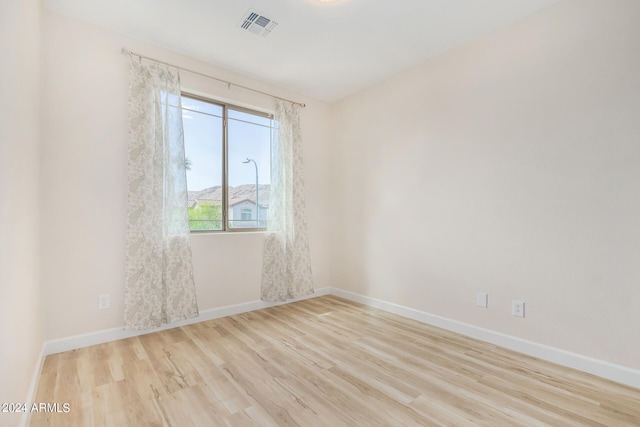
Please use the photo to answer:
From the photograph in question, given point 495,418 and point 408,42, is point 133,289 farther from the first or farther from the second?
point 408,42

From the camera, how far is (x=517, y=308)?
7.66 ft

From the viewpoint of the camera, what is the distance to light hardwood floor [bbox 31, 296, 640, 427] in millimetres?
1559

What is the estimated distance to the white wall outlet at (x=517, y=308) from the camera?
2.31 meters

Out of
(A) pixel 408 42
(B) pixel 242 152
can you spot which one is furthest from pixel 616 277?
(B) pixel 242 152

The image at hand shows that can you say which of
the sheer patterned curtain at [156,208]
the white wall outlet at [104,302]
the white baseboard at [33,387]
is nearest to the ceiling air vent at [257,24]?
the sheer patterned curtain at [156,208]

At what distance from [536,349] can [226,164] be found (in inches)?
130

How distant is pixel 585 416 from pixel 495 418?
0.50 m

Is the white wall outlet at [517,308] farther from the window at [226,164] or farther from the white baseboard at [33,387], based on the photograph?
the white baseboard at [33,387]

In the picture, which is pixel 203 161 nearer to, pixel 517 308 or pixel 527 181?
pixel 527 181

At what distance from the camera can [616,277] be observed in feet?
6.26

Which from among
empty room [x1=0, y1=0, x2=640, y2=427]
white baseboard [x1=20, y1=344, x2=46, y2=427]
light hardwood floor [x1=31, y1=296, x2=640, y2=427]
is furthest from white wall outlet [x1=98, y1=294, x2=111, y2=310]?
white baseboard [x1=20, y1=344, x2=46, y2=427]

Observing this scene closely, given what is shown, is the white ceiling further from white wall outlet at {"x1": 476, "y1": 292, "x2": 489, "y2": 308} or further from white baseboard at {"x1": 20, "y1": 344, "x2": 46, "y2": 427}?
white baseboard at {"x1": 20, "y1": 344, "x2": 46, "y2": 427}

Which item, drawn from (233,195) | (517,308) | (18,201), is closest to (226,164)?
(233,195)

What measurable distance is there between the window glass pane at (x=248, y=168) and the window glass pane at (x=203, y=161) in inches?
5.3
